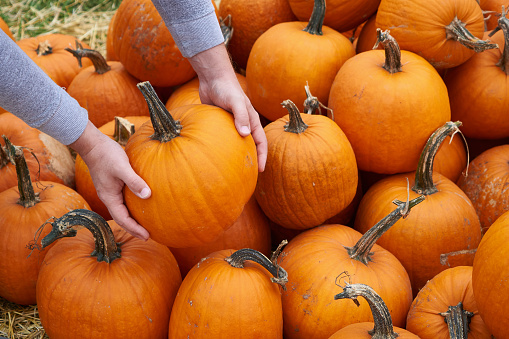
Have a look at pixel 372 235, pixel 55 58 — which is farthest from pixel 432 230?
pixel 55 58

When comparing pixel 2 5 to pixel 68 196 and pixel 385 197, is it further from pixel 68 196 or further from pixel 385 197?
→ pixel 385 197

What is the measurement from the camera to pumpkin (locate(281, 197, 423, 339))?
170 centimetres

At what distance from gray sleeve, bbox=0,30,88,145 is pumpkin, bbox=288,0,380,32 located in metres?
1.57

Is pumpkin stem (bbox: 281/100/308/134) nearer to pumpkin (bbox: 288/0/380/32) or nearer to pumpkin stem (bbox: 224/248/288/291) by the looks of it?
pumpkin stem (bbox: 224/248/288/291)

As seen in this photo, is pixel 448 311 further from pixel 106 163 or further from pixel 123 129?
pixel 123 129

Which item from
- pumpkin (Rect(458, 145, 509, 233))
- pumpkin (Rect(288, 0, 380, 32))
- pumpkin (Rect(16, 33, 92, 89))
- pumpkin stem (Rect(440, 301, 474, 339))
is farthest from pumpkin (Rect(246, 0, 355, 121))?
pumpkin (Rect(16, 33, 92, 89))

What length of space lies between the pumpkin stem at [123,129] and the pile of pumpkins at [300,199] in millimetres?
14

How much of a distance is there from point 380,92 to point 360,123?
6.1 inches

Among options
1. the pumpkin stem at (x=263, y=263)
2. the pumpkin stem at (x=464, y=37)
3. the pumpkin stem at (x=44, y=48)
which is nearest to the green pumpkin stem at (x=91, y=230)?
the pumpkin stem at (x=263, y=263)

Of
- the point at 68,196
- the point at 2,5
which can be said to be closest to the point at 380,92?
the point at 68,196

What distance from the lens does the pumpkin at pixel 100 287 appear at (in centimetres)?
170

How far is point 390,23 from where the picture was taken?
2.23 meters

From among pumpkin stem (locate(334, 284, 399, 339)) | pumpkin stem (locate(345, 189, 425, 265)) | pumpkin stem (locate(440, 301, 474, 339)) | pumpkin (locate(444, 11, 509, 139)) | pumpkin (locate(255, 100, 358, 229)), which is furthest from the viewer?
pumpkin (locate(444, 11, 509, 139))

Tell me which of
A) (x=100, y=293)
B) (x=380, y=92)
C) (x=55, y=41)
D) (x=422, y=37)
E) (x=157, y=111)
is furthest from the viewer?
(x=55, y=41)
